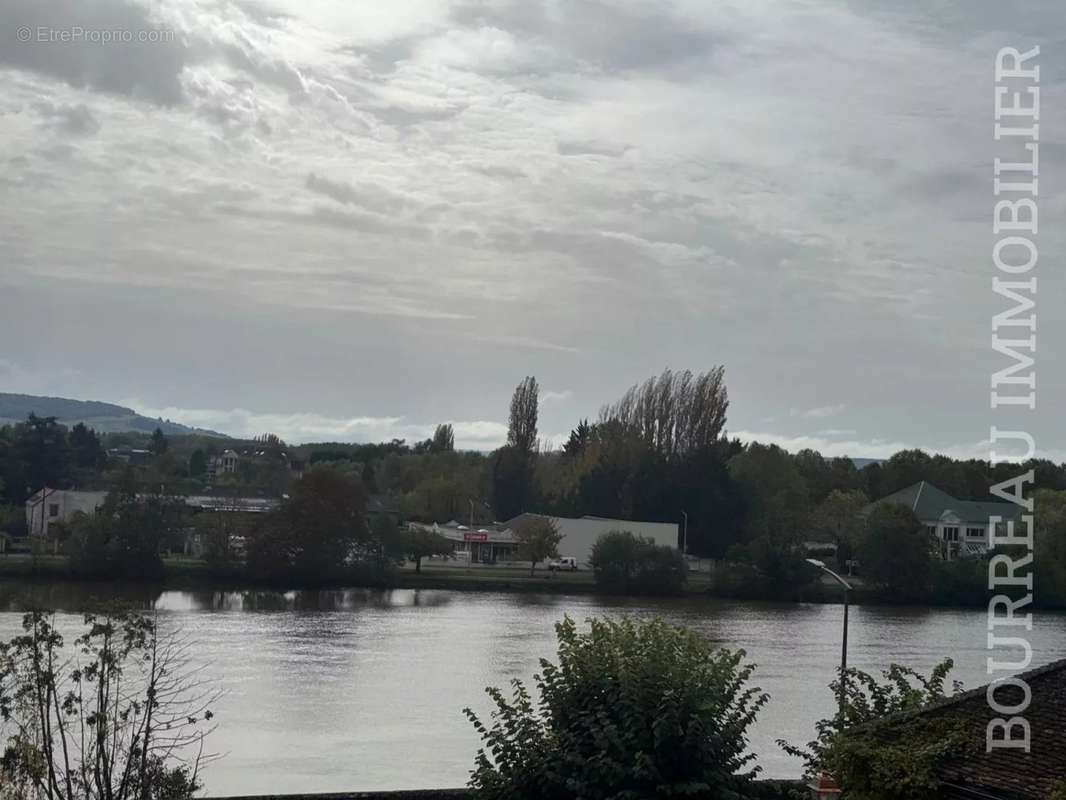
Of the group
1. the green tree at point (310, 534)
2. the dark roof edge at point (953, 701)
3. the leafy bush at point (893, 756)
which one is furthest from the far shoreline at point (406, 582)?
the leafy bush at point (893, 756)

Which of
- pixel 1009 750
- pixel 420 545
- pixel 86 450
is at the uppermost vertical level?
pixel 86 450

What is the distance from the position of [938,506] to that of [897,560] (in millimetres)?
21986

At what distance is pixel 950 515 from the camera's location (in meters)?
86.0

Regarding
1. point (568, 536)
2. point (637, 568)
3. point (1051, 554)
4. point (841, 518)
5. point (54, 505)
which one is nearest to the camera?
point (637, 568)

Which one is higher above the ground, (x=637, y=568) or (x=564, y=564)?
(x=637, y=568)

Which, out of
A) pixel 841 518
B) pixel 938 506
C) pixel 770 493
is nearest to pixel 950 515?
pixel 938 506

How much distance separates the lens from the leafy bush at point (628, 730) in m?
13.9

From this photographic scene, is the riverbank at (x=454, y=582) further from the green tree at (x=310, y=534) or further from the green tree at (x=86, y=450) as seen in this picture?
the green tree at (x=86, y=450)

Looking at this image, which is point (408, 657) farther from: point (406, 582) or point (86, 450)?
point (86, 450)

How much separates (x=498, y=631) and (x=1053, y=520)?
39535 millimetres

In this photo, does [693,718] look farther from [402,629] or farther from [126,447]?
[126,447]

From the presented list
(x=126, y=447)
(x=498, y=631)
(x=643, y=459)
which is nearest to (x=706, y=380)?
(x=643, y=459)

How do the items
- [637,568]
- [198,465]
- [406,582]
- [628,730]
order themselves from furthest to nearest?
[198,465]
[637,568]
[406,582]
[628,730]

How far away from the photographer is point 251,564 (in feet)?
206
